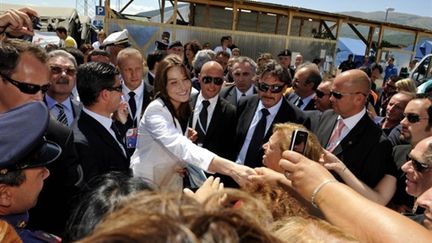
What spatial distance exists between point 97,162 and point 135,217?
6.02 ft

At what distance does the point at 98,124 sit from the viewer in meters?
2.46

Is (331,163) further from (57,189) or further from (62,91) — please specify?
(62,91)

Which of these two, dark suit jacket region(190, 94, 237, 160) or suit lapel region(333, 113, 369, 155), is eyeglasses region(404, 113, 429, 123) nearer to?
suit lapel region(333, 113, 369, 155)

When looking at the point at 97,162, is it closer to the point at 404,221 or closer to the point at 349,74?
the point at 404,221

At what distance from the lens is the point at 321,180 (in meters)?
1.20

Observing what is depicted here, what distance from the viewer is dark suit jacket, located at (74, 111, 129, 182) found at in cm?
228

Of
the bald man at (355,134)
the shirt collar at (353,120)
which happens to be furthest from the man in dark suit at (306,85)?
the shirt collar at (353,120)

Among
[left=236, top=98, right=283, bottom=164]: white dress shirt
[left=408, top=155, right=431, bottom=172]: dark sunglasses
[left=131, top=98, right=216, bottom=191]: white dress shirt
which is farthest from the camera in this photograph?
[left=236, top=98, right=283, bottom=164]: white dress shirt

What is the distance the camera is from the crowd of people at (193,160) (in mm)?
862

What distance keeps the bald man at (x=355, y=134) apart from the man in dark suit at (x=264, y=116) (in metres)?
0.38

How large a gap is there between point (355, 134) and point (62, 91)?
272 centimetres

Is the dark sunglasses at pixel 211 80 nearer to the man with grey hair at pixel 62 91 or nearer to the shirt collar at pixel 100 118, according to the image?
the man with grey hair at pixel 62 91

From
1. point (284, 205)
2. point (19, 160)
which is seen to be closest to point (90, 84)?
point (19, 160)

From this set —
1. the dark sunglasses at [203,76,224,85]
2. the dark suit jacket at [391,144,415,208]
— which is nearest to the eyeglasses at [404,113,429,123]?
the dark suit jacket at [391,144,415,208]
